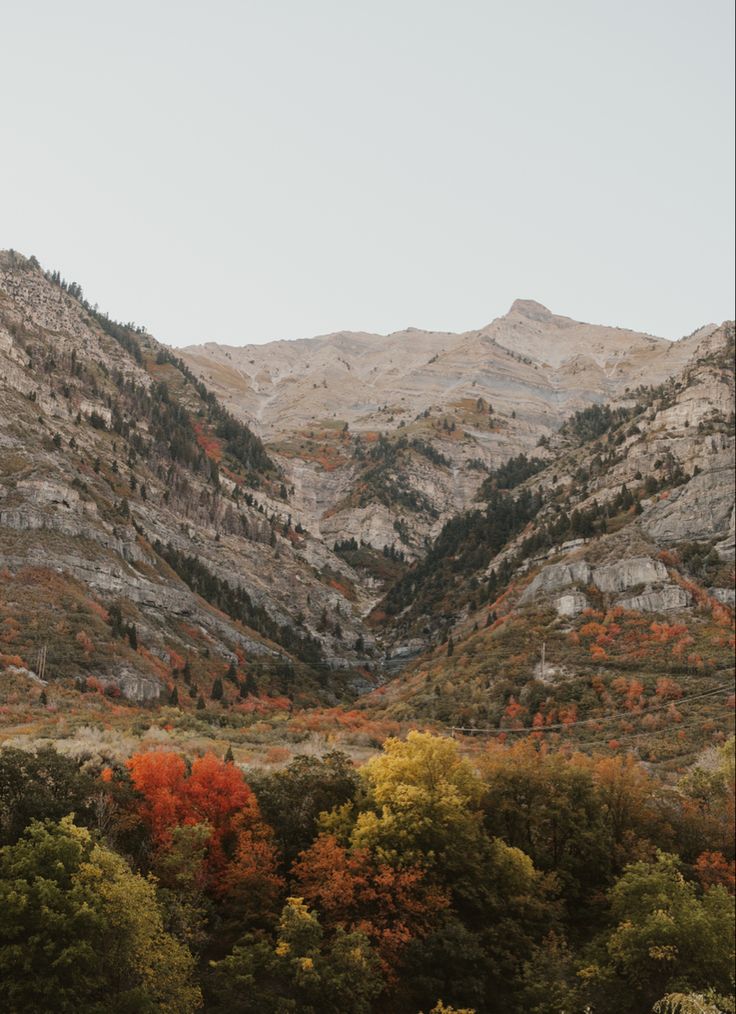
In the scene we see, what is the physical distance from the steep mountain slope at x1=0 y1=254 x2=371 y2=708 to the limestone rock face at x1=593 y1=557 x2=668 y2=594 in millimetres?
39029

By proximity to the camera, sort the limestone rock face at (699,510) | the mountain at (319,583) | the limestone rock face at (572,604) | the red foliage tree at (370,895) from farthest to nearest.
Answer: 1. the limestone rock face at (699,510)
2. the limestone rock face at (572,604)
3. the mountain at (319,583)
4. the red foliage tree at (370,895)

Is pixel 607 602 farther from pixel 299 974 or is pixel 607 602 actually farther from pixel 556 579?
pixel 299 974

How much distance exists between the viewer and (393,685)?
99.2 metres

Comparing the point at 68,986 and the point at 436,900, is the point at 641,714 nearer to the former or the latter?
the point at 436,900

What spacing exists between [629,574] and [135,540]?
213ft

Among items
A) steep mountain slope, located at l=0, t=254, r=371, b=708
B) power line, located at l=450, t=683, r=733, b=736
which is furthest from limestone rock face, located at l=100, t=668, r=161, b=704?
power line, located at l=450, t=683, r=733, b=736

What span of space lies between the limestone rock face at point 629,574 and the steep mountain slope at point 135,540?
39.0 meters

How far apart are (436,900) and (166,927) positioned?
12.3 meters

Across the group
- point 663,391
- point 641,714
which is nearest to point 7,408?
point 641,714

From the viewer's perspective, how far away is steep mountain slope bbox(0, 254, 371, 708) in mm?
79250

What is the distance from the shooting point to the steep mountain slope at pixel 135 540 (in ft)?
260

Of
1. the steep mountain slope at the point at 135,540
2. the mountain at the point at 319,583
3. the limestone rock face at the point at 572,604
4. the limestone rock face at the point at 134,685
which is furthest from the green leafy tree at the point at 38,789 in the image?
the limestone rock face at the point at 572,604

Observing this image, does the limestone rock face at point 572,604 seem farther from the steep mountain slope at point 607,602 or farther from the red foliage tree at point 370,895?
the red foliage tree at point 370,895

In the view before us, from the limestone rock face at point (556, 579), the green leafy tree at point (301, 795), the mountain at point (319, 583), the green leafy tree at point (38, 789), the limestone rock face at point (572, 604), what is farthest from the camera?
the limestone rock face at point (556, 579)
